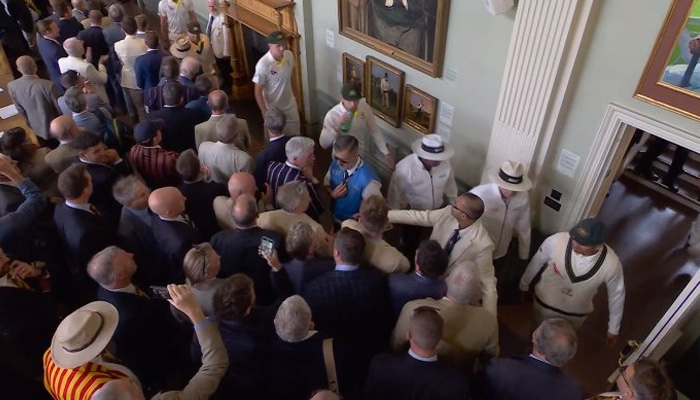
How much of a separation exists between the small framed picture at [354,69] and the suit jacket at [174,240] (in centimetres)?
313

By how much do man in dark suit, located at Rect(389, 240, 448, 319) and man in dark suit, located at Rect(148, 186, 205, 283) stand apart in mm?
1526

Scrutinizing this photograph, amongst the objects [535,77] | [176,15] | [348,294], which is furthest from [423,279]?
[176,15]

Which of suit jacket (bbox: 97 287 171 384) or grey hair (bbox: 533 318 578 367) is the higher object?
grey hair (bbox: 533 318 578 367)

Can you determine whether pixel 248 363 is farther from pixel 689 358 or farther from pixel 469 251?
pixel 689 358

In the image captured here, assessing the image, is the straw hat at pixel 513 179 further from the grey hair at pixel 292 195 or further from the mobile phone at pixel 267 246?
the mobile phone at pixel 267 246

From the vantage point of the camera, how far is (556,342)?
2.58 meters

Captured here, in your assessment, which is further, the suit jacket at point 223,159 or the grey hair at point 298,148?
the suit jacket at point 223,159

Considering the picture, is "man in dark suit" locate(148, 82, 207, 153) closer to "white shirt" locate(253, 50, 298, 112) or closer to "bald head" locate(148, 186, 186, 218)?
"white shirt" locate(253, 50, 298, 112)

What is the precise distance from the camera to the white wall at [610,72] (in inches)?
133

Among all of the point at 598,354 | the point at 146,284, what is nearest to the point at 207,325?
the point at 146,284

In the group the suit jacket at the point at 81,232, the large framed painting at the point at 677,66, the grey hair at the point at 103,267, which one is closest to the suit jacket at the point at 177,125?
the suit jacket at the point at 81,232

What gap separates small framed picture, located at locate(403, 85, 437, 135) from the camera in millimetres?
5203

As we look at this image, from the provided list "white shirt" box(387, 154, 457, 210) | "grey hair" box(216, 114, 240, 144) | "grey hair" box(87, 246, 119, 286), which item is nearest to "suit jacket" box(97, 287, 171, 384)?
"grey hair" box(87, 246, 119, 286)

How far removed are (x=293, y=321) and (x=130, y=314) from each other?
1.13 meters
